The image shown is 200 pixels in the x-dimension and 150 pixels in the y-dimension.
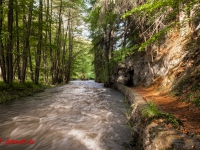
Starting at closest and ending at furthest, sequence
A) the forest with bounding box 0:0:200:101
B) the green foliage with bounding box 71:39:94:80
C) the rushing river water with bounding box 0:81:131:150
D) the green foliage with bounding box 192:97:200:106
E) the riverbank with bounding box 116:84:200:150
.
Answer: the riverbank with bounding box 116:84:200:150 → the rushing river water with bounding box 0:81:131:150 → the green foliage with bounding box 192:97:200:106 → the forest with bounding box 0:0:200:101 → the green foliage with bounding box 71:39:94:80

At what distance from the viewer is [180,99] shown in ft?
17.3

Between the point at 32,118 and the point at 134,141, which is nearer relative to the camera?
the point at 134,141

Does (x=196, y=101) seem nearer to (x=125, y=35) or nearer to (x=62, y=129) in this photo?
(x=62, y=129)

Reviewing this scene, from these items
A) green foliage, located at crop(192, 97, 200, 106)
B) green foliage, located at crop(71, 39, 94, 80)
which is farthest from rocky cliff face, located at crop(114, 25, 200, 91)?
green foliage, located at crop(71, 39, 94, 80)

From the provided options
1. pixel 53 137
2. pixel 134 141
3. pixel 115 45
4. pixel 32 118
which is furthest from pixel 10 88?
pixel 115 45

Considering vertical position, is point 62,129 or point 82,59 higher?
point 82,59

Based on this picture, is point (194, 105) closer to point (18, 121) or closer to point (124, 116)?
point (124, 116)

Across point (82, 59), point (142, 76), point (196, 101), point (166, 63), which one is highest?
point (82, 59)

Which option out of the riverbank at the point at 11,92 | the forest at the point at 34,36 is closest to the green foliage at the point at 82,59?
the forest at the point at 34,36

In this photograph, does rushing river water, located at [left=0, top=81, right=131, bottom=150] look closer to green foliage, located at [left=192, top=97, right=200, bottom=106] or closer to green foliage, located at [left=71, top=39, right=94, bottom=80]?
green foliage, located at [left=192, top=97, right=200, bottom=106]

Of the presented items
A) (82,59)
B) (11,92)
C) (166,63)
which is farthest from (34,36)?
(82,59)

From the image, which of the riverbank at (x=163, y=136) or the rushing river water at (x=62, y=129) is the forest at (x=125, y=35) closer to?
the riverbank at (x=163, y=136)

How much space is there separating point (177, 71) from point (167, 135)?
6048mm

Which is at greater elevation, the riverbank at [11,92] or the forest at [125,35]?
the forest at [125,35]
